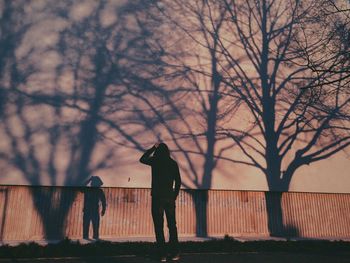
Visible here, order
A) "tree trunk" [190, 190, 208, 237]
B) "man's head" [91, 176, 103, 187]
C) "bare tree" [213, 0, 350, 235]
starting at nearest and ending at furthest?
"man's head" [91, 176, 103, 187] < "tree trunk" [190, 190, 208, 237] < "bare tree" [213, 0, 350, 235]

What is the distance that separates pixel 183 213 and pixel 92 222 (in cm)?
249

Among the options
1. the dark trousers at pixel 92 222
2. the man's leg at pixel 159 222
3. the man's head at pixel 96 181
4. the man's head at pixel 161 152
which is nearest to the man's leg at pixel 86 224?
the dark trousers at pixel 92 222

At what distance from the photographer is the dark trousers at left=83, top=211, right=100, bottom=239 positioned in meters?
7.30

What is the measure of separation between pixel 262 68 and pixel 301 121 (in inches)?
87.4

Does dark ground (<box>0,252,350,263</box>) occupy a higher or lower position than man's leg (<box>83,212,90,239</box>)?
lower

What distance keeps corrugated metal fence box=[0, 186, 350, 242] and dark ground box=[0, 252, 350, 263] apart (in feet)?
8.96

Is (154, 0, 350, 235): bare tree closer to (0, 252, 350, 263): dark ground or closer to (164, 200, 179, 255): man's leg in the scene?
(0, 252, 350, 263): dark ground

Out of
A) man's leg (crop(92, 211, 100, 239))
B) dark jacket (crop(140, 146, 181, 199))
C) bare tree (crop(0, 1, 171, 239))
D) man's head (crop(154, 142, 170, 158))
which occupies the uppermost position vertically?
bare tree (crop(0, 1, 171, 239))

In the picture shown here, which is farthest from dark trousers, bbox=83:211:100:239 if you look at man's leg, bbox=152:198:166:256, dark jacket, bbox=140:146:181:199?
dark jacket, bbox=140:146:181:199

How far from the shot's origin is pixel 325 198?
358 inches

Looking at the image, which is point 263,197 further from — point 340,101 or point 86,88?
point 86,88

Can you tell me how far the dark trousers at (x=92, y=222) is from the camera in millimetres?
7305

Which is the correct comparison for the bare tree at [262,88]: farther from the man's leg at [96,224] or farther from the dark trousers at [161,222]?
the dark trousers at [161,222]

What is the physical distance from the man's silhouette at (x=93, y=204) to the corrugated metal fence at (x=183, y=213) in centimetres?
12
